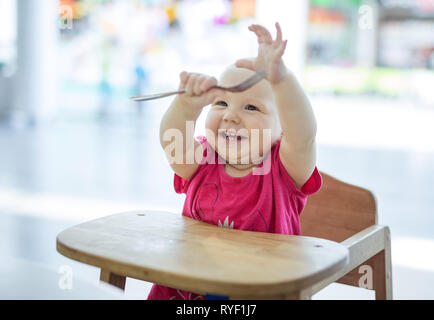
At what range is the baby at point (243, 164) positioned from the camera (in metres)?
1.06

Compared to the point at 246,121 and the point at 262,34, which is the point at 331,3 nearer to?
the point at 246,121

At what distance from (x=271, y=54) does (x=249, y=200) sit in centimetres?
32

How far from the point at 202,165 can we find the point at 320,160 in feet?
11.3

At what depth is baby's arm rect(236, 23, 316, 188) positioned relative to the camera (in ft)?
2.94

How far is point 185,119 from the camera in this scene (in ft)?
3.39

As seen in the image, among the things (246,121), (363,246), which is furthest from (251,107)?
(363,246)

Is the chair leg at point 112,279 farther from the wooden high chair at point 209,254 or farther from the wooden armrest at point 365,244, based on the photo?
the wooden armrest at point 365,244

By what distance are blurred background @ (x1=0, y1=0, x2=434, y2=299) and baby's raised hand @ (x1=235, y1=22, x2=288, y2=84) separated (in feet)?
1.43

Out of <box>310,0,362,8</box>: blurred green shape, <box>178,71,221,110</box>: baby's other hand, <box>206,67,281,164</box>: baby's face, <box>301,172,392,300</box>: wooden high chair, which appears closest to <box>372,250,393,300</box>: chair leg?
<box>301,172,392,300</box>: wooden high chair

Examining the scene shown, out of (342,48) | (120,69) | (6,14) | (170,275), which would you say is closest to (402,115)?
(342,48)

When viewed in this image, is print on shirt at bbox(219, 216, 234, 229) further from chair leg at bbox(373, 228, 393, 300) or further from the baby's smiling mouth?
chair leg at bbox(373, 228, 393, 300)

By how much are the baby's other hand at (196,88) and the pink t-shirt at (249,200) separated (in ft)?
0.63

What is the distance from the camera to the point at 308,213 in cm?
142
